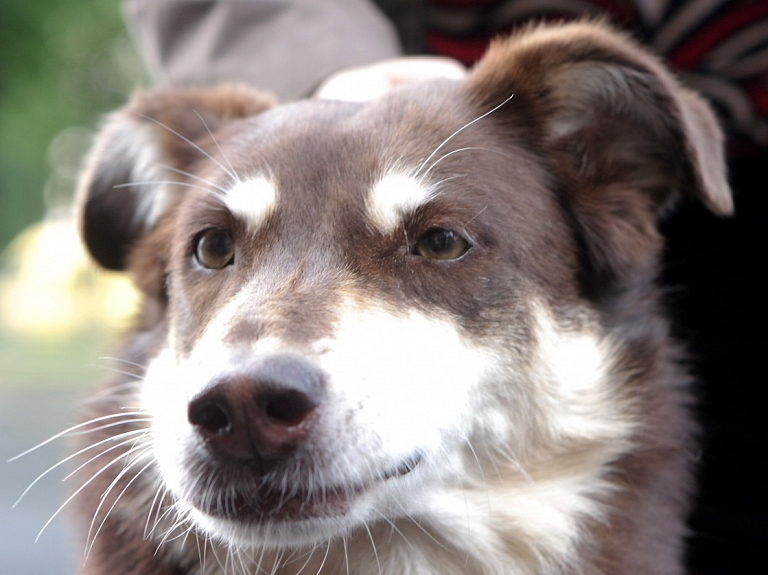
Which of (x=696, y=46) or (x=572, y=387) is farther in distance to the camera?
(x=696, y=46)

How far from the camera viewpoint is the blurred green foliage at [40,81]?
18.0 metres

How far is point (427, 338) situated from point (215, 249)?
2.43ft

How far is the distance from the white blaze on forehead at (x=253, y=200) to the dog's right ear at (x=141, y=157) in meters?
0.57

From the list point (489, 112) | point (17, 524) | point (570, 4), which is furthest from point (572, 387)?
point (17, 524)

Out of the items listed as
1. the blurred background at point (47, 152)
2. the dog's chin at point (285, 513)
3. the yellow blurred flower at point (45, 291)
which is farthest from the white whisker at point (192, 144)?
the yellow blurred flower at point (45, 291)

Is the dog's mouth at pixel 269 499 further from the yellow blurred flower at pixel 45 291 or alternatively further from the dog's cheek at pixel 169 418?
the yellow blurred flower at pixel 45 291

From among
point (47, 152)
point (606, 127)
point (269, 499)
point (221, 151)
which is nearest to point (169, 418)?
point (269, 499)

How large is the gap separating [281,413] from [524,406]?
87 cm

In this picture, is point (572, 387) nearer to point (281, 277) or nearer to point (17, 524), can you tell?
point (281, 277)

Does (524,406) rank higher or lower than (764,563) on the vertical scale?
higher

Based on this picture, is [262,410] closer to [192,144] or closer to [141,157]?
[192,144]

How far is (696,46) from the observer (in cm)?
317

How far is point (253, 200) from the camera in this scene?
2516 millimetres

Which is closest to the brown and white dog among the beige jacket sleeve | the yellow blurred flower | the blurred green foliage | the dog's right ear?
the dog's right ear
